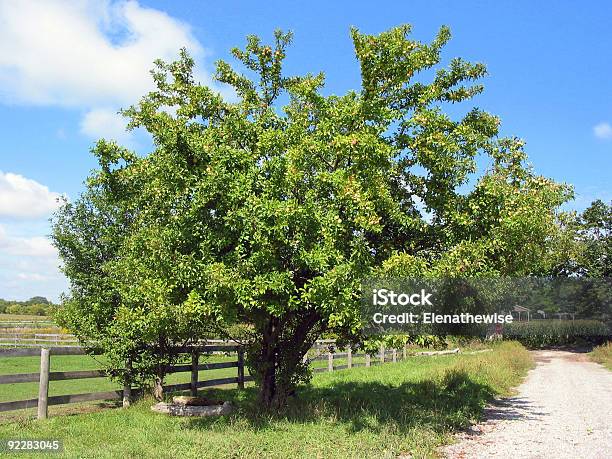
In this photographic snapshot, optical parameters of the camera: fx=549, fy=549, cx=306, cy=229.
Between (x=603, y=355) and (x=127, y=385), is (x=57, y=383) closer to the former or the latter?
(x=127, y=385)

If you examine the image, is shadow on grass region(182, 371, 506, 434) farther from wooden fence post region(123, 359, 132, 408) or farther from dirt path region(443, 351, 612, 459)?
wooden fence post region(123, 359, 132, 408)

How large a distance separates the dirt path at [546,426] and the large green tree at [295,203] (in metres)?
3.29

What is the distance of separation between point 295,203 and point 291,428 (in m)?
4.28

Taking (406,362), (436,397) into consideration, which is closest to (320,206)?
(436,397)

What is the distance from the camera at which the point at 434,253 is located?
1148 centimetres

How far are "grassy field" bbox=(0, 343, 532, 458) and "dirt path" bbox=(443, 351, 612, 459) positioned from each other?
549mm

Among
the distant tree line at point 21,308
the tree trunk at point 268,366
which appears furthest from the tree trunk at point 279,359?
the distant tree line at point 21,308

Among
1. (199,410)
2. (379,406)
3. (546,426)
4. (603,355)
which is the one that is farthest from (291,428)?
(603,355)

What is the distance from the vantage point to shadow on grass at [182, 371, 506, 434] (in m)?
11.1

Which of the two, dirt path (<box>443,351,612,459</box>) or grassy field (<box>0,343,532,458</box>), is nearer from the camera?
grassy field (<box>0,343,532,458</box>)

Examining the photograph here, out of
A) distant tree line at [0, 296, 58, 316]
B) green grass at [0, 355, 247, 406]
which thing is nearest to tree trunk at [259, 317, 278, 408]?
green grass at [0, 355, 247, 406]

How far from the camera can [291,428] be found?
10367 millimetres

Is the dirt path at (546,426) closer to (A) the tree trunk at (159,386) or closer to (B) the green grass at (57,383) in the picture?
(A) the tree trunk at (159,386)

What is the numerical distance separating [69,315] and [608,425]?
13366mm
